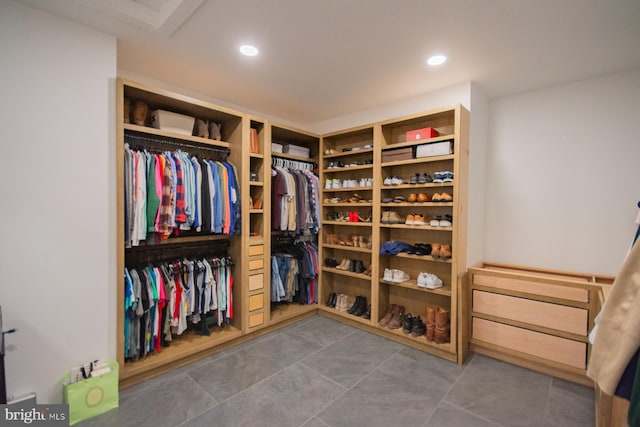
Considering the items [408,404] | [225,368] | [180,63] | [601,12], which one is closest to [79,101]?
[180,63]

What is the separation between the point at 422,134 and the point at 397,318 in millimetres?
1975

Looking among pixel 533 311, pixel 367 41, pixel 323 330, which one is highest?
pixel 367 41

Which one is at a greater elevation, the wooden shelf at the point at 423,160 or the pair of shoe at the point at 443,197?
the wooden shelf at the point at 423,160

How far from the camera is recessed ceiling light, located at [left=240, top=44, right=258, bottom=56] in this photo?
2162 mm

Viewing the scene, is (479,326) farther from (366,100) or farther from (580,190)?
(366,100)

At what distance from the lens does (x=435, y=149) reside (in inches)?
107

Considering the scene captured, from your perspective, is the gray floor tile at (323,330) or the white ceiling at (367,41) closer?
the white ceiling at (367,41)

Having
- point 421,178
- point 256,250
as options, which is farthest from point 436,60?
point 256,250

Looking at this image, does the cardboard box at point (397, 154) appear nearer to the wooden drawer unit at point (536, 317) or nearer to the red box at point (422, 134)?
the red box at point (422, 134)

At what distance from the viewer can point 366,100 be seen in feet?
10.6

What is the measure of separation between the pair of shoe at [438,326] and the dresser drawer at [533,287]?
0.46 m

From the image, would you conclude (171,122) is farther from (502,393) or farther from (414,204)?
(502,393)

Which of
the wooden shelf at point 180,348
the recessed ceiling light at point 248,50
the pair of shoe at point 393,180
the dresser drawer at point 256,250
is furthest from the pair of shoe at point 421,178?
the wooden shelf at point 180,348

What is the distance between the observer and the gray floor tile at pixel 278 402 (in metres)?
1.78
